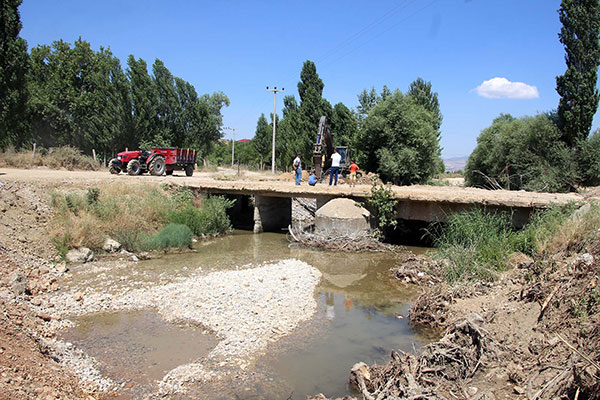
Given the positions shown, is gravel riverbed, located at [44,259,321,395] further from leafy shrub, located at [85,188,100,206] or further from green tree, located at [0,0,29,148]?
green tree, located at [0,0,29,148]

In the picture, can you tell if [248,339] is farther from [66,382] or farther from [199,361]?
[66,382]

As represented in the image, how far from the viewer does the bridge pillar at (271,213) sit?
1814 cm

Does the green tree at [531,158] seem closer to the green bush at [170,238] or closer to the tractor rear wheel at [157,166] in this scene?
the green bush at [170,238]

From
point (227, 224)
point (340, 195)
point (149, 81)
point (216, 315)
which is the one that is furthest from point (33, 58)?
point (216, 315)

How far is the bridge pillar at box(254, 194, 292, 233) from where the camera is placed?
59.5ft

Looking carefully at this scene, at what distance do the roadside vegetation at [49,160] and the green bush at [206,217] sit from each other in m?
14.9

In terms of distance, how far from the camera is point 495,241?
10.5 metres

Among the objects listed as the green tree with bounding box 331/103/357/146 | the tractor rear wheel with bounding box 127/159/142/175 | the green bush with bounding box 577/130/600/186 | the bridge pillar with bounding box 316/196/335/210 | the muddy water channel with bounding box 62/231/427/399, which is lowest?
the muddy water channel with bounding box 62/231/427/399

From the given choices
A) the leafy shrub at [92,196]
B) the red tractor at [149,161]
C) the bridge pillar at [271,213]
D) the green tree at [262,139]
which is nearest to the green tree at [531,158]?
the bridge pillar at [271,213]

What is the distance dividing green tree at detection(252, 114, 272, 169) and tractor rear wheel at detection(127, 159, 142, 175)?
3120 cm

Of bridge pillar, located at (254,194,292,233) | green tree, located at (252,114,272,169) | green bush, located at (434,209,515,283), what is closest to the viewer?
green bush, located at (434,209,515,283)

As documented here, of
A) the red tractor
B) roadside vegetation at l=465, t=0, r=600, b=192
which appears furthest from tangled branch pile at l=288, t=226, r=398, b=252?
roadside vegetation at l=465, t=0, r=600, b=192

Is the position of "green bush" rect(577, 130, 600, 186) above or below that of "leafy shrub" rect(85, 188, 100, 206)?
above

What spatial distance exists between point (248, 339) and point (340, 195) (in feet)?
31.6
